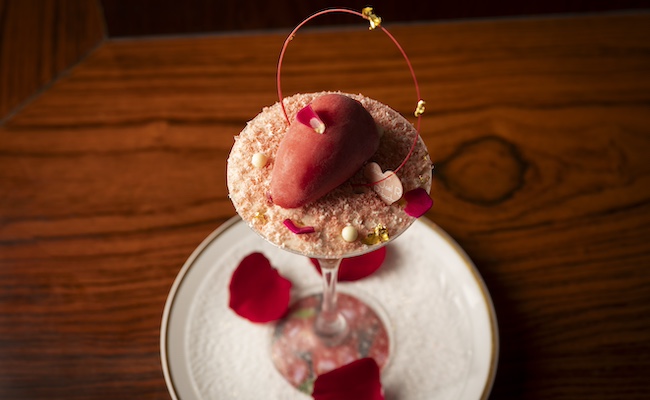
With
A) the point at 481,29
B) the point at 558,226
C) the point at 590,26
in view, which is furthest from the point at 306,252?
the point at 590,26

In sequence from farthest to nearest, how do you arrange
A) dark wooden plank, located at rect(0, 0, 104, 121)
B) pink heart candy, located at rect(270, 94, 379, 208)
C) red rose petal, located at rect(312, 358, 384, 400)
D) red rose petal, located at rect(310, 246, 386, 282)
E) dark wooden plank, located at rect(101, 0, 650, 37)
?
dark wooden plank, located at rect(101, 0, 650, 37) < dark wooden plank, located at rect(0, 0, 104, 121) < red rose petal, located at rect(310, 246, 386, 282) < red rose petal, located at rect(312, 358, 384, 400) < pink heart candy, located at rect(270, 94, 379, 208)

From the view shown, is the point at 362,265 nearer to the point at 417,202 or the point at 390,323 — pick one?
the point at 390,323

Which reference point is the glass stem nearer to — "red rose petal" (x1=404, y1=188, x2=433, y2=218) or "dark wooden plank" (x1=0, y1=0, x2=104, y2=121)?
"red rose petal" (x1=404, y1=188, x2=433, y2=218)

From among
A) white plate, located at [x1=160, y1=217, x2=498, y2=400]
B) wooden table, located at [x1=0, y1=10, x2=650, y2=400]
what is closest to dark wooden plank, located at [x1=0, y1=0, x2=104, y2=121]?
wooden table, located at [x1=0, y1=10, x2=650, y2=400]

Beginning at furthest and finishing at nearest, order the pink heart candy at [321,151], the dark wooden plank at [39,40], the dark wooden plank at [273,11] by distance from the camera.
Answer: the dark wooden plank at [273,11] < the dark wooden plank at [39,40] < the pink heart candy at [321,151]

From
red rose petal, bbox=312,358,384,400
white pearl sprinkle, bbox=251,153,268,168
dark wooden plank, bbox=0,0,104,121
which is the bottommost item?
red rose petal, bbox=312,358,384,400

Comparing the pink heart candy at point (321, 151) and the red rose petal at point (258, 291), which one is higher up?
the pink heart candy at point (321, 151)

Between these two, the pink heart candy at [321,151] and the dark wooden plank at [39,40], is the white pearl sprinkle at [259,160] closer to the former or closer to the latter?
the pink heart candy at [321,151]

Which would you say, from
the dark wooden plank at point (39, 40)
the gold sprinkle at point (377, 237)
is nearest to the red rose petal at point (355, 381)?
the gold sprinkle at point (377, 237)
